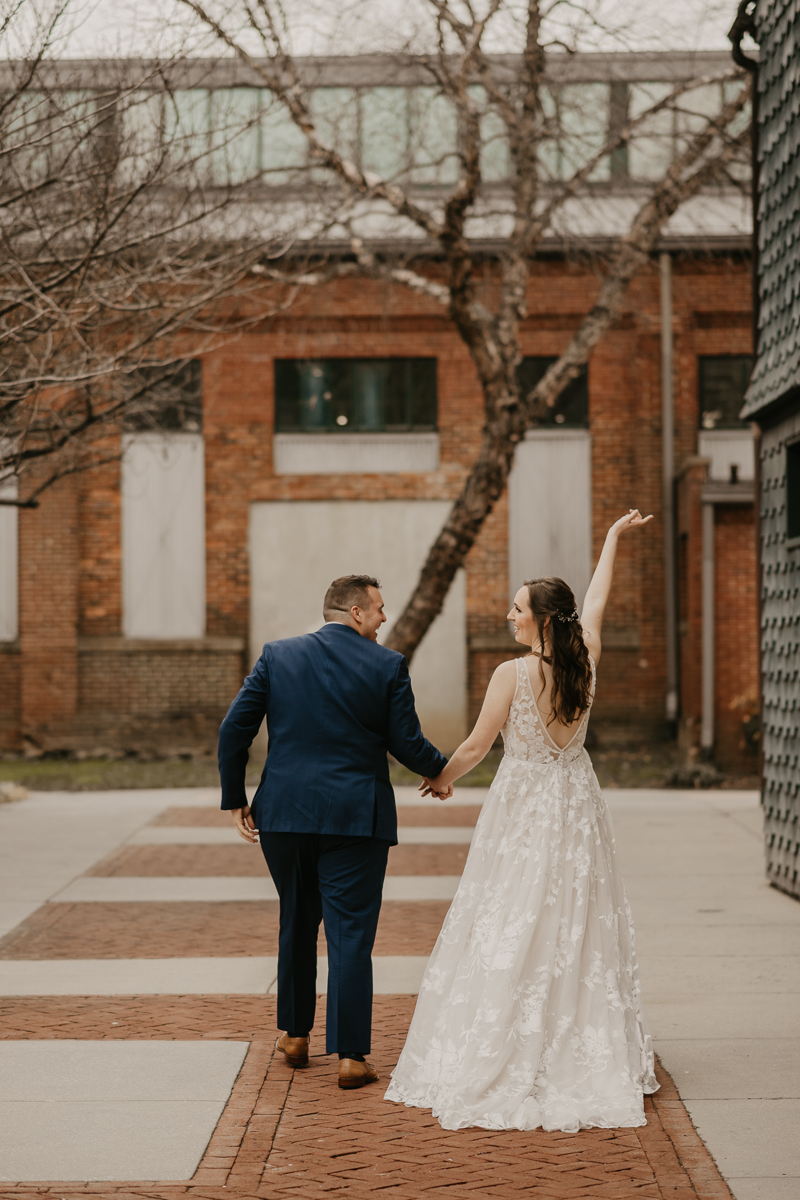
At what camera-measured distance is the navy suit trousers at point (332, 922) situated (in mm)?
4812

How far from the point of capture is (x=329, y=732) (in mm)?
4926

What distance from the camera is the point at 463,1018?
181 inches

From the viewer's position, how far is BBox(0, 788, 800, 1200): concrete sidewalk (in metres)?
4.04

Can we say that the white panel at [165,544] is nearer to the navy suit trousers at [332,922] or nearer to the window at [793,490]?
the window at [793,490]

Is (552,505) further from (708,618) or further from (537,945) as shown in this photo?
(537,945)

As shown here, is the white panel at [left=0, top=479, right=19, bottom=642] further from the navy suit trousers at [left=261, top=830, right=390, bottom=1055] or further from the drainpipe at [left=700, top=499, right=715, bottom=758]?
the navy suit trousers at [left=261, top=830, right=390, bottom=1055]

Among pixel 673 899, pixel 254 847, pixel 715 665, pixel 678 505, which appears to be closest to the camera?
pixel 673 899

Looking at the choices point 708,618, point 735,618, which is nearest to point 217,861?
point 708,618

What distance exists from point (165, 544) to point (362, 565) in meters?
3.02

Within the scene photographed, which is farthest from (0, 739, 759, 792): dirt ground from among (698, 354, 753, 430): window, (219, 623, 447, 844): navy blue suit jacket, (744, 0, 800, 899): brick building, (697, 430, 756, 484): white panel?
(219, 623, 447, 844): navy blue suit jacket

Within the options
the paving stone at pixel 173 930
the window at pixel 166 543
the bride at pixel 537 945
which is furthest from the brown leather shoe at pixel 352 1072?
the window at pixel 166 543

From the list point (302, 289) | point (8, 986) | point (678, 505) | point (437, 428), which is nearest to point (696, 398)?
point (678, 505)

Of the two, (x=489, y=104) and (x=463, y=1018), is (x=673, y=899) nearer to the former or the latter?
(x=463, y=1018)

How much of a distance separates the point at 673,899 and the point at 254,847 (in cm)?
424
